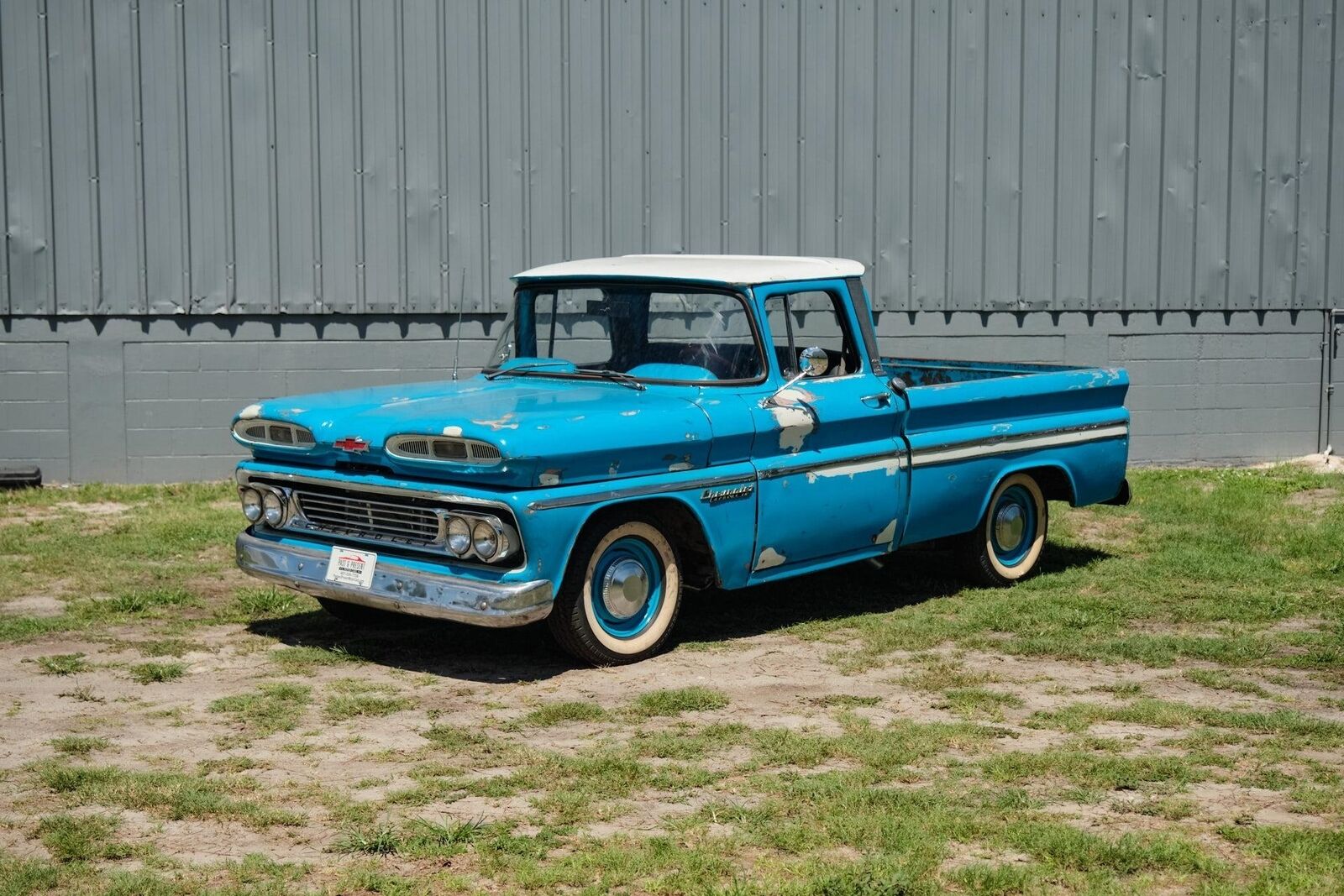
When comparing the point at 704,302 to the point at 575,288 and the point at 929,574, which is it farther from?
the point at 929,574

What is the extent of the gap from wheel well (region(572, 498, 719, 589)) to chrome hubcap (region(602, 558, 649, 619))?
22 centimetres

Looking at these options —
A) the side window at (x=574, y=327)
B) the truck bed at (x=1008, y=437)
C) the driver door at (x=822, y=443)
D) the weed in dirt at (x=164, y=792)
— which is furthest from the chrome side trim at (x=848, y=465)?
the weed in dirt at (x=164, y=792)

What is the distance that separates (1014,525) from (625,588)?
2816mm

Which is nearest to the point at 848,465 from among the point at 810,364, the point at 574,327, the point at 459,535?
the point at 810,364

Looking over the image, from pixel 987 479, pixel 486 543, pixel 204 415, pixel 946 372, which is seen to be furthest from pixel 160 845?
pixel 204 415

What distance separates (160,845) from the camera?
483 centimetres

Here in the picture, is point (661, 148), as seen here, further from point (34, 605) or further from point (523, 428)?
point (523, 428)

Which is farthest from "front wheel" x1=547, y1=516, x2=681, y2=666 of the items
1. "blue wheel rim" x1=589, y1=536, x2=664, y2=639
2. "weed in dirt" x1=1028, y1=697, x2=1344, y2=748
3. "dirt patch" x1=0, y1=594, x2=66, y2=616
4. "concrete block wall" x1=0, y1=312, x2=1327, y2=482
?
"concrete block wall" x1=0, y1=312, x2=1327, y2=482

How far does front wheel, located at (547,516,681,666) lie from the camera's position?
680 cm

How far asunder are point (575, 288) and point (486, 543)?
1.90 meters

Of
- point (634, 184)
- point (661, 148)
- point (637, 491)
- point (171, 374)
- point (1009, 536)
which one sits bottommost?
point (1009, 536)

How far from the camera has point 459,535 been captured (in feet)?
21.7

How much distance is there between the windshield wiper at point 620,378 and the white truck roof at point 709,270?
0.47 meters

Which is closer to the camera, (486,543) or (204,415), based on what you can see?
(486,543)
